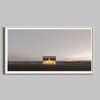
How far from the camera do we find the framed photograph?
8.55 m

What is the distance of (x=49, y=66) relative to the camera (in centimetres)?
859

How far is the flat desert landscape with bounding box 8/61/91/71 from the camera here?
856cm

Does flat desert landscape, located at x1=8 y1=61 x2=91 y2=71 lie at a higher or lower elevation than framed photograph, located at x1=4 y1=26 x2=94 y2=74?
lower

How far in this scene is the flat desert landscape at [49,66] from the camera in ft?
28.1

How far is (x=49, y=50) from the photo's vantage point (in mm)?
→ 8555

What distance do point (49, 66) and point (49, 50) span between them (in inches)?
22.7

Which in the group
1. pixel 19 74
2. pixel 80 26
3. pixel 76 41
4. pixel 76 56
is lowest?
pixel 19 74

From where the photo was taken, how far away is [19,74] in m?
8.48

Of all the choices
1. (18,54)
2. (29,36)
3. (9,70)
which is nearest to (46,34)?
(29,36)

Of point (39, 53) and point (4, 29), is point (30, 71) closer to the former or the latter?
point (39, 53)

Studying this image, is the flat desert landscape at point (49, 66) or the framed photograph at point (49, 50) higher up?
the framed photograph at point (49, 50)

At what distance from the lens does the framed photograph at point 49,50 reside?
8555 millimetres

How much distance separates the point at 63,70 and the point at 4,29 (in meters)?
Result: 2.56

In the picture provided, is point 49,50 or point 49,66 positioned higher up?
point 49,50
